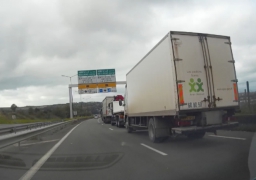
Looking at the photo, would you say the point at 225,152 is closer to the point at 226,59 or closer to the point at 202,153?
the point at 202,153

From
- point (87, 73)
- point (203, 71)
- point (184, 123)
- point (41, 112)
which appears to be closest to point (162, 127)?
point (184, 123)

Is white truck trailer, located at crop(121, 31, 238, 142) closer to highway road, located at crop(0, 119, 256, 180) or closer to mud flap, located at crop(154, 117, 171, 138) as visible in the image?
mud flap, located at crop(154, 117, 171, 138)

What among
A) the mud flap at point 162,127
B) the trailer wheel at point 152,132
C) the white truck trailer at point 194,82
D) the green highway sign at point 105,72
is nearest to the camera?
the white truck trailer at point 194,82

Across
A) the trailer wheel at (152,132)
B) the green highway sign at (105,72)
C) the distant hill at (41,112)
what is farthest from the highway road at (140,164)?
the distant hill at (41,112)

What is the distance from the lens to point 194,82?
1020cm

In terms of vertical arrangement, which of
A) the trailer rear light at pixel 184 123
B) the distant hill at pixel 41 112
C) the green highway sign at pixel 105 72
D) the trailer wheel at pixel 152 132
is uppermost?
the green highway sign at pixel 105 72

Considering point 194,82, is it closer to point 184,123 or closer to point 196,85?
point 196,85

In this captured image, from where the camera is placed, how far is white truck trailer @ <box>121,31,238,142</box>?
1003 cm

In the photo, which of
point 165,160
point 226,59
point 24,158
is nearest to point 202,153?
point 165,160

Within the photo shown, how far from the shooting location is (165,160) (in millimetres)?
8281

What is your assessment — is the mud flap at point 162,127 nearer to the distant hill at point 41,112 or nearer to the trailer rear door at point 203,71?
the trailer rear door at point 203,71

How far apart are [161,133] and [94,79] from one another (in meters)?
27.9

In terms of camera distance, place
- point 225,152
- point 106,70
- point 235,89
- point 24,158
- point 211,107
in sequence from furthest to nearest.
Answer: point 106,70 → point 235,89 → point 211,107 → point 24,158 → point 225,152

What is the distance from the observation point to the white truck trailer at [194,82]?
395 inches
